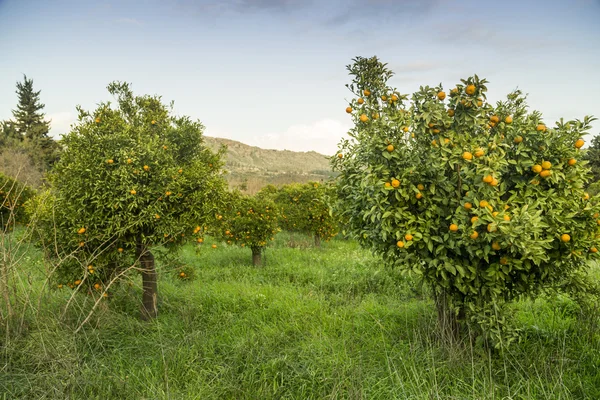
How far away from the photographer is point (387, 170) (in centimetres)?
303

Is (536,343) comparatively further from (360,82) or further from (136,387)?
(136,387)

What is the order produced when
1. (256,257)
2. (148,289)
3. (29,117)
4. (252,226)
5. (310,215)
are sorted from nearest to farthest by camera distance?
(148,289) → (252,226) → (256,257) → (310,215) → (29,117)

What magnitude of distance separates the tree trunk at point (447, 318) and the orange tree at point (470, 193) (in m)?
0.26

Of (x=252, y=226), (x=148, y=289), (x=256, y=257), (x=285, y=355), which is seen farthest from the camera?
(x=256, y=257)

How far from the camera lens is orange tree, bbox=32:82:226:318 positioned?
4.32 meters

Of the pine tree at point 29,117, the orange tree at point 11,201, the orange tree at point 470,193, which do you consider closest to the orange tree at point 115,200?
the orange tree at point 11,201

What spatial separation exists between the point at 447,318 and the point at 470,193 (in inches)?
58.7

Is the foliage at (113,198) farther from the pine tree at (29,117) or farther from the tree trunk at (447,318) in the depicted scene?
the pine tree at (29,117)

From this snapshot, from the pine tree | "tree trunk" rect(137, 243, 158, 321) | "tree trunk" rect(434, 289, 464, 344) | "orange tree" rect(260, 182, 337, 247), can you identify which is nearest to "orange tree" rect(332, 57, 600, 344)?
"tree trunk" rect(434, 289, 464, 344)

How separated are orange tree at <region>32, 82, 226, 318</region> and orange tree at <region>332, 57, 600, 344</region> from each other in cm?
236

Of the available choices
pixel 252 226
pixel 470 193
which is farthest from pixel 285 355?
pixel 252 226

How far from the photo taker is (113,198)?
4316 millimetres

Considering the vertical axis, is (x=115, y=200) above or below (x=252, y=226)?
above

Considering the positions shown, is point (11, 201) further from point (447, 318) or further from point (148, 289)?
point (447, 318)
